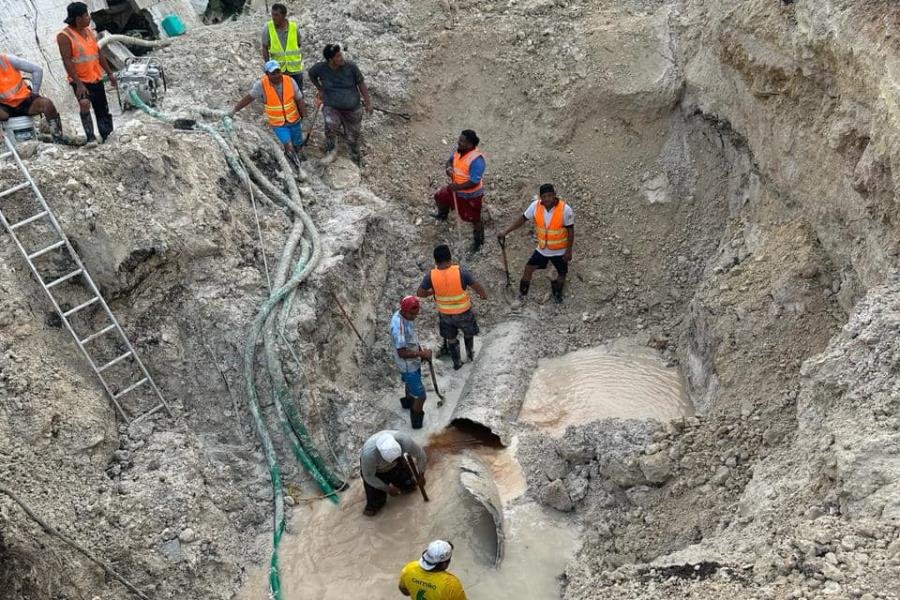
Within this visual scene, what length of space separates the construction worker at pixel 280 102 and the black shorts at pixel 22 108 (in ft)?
7.03

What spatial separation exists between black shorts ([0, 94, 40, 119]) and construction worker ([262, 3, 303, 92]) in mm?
2893

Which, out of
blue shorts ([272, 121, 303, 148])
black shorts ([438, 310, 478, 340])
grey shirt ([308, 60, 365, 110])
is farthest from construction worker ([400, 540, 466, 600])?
grey shirt ([308, 60, 365, 110])

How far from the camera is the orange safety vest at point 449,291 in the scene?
823 centimetres

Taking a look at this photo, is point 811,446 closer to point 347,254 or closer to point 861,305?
point 861,305

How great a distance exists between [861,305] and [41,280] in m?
6.98

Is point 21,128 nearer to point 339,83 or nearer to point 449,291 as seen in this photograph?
point 339,83


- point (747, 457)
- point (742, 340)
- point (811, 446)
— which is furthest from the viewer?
point (742, 340)

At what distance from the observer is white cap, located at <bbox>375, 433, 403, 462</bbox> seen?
22.2ft

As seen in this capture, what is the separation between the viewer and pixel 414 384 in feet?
26.7

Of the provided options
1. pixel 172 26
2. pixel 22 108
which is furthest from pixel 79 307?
pixel 172 26

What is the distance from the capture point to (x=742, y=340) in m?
7.66

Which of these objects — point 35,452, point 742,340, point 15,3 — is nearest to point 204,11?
point 15,3

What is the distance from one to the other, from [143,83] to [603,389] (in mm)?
6392

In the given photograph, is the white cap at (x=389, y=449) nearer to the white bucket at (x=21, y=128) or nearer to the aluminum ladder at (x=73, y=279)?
the aluminum ladder at (x=73, y=279)
